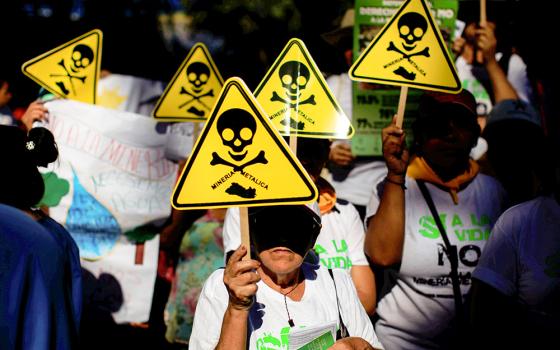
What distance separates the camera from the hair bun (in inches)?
120

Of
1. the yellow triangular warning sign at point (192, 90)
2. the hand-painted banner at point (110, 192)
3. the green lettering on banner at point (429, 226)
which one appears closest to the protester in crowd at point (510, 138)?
the green lettering on banner at point (429, 226)

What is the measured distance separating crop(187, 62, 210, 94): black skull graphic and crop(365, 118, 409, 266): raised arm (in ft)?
4.80

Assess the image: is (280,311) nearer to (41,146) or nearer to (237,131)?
(237,131)

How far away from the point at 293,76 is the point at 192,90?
129 centimetres

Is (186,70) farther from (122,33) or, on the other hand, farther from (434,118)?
(122,33)

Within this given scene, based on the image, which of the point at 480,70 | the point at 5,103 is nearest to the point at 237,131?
the point at 480,70

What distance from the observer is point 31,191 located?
9.41 feet

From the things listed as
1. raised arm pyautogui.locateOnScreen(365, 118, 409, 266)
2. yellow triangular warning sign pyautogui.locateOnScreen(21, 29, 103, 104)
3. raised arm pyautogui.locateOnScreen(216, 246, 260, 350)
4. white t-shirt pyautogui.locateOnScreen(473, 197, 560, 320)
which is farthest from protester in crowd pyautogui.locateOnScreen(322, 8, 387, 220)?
raised arm pyautogui.locateOnScreen(216, 246, 260, 350)

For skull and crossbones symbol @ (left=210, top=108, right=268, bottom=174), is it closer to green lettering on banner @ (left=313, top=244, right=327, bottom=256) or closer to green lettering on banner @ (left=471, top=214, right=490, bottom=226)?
green lettering on banner @ (left=313, top=244, right=327, bottom=256)

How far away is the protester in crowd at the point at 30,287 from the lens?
2.47 meters

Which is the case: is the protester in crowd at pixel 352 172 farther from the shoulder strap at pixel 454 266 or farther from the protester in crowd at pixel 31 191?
the protester in crowd at pixel 31 191

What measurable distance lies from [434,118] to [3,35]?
4198 mm

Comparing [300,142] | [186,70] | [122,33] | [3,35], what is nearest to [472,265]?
[300,142]

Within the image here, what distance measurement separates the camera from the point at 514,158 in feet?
11.6
